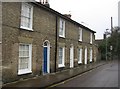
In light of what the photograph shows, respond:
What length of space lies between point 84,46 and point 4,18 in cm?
2041

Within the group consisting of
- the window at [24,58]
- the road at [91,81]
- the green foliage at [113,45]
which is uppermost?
the green foliage at [113,45]

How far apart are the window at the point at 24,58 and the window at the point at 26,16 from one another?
1.21 m

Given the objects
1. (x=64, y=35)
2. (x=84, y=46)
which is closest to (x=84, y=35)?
(x=84, y=46)

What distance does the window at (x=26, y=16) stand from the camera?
641 inches

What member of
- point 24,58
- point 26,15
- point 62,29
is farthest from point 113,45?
point 24,58

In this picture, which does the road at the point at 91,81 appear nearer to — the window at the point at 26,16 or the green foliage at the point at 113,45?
the window at the point at 26,16

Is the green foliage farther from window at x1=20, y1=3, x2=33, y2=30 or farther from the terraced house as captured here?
window at x1=20, y1=3, x2=33, y2=30

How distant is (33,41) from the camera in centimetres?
1742

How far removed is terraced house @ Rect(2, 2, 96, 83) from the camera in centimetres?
1445

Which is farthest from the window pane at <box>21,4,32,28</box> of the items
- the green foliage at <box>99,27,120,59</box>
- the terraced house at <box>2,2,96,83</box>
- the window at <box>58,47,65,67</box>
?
the green foliage at <box>99,27,120,59</box>

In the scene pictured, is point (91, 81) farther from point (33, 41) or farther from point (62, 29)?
point (62, 29)

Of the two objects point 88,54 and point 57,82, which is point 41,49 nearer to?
point 57,82

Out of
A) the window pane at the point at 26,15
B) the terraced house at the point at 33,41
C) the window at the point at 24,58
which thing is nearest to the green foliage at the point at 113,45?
the terraced house at the point at 33,41

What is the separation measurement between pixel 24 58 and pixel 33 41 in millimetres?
1503
